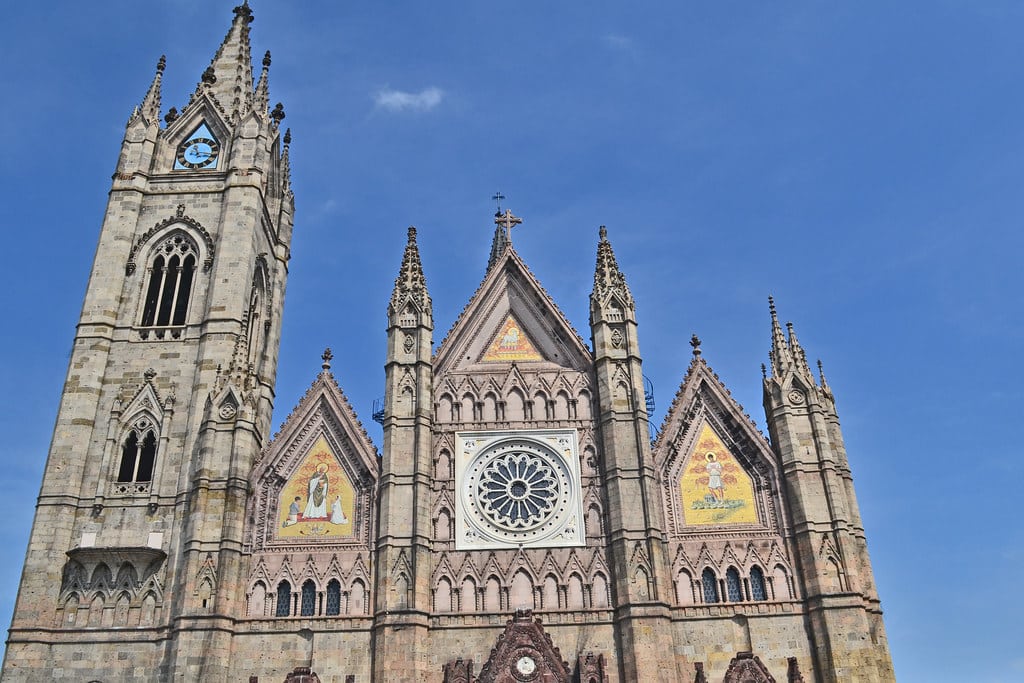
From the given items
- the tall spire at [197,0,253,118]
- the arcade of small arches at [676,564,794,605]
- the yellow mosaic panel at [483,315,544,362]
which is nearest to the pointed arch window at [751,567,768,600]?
the arcade of small arches at [676,564,794,605]

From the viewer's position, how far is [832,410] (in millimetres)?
31984

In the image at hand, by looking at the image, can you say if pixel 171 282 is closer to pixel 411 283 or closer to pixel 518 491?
pixel 411 283

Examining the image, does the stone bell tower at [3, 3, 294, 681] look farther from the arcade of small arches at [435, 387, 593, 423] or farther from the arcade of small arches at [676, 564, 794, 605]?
the arcade of small arches at [676, 564, 794, 605]

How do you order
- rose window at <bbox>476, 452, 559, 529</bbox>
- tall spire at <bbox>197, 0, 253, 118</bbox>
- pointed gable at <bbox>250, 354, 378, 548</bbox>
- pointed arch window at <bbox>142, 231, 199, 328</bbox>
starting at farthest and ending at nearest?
tall spire at <bbox>197, 0, 253, 118</bbox> → pointed arch window at <bbox>142, 231, 199, 328</bbox> → rose window at <bbox>476, 452, 559, 529</bbox> → pointed gable at <bbox>250, 354, 378, 548</bbox>

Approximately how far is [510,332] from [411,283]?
13.4 feet

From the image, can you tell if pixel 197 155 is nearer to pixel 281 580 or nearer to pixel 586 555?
pixel 281 580

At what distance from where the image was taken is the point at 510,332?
34719 millimetres

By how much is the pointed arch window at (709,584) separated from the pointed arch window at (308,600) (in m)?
12.0

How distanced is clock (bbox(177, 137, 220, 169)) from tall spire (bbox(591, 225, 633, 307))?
54.8 feet

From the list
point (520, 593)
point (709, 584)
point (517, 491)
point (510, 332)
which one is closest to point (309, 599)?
point (520, 593)

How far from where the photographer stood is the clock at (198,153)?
128ft

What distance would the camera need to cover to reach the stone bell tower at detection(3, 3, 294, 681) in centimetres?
2842

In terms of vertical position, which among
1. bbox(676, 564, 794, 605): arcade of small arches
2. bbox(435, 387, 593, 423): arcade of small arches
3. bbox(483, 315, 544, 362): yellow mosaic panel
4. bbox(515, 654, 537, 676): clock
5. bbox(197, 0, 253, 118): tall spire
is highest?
bbox(197, 0, 253, 118): tall spire

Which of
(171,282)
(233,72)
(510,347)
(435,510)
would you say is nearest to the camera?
(435,510)
